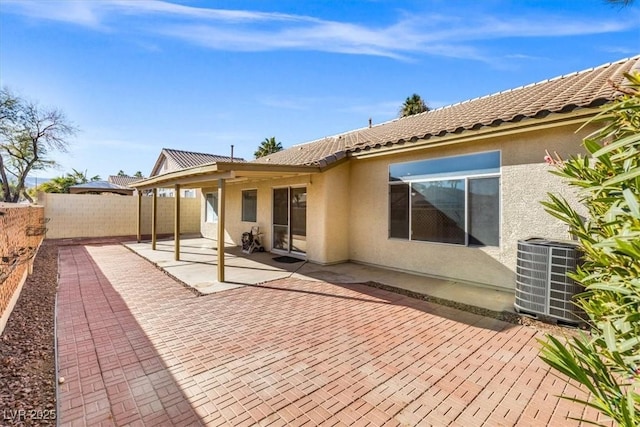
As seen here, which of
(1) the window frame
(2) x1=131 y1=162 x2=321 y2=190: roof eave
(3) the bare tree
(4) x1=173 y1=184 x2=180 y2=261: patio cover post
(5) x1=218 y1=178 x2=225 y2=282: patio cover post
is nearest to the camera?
(2) x1=131 y1=162 x2=321 y2=190: roof eave

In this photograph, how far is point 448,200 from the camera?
7.54 metres

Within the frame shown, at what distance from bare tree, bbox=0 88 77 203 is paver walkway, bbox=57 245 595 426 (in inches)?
1201

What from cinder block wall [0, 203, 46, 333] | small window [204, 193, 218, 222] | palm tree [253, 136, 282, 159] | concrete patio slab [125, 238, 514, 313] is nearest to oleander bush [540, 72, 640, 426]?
concrete patio slab [125, 238, 514, 313]

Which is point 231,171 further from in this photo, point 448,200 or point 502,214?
point 502,214

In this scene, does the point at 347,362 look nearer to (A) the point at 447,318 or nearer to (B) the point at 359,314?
(B) the point at 359,314

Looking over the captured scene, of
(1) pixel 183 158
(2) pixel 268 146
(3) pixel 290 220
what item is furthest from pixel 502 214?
(2) pixel 268 146

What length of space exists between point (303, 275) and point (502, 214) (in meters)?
5.19

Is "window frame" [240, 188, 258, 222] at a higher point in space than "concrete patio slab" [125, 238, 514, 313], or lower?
higher

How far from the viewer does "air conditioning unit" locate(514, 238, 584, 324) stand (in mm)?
4820

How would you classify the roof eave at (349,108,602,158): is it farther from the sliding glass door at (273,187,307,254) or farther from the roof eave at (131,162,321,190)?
the sliding glass door at (273,187,307,254)

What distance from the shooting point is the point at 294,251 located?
36.1ft

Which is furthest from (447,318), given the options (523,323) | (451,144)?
(451,144)

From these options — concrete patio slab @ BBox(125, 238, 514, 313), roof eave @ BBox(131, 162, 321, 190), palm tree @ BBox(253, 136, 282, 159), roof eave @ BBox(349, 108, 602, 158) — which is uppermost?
palm tree @ BBox(253, 136, 282, 159)

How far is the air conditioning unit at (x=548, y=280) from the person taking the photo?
4.82 m
